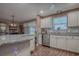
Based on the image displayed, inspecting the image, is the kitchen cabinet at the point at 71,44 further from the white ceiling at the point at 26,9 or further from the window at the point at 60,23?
the white ceiling at the point at 26,9

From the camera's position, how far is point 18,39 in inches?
78.0

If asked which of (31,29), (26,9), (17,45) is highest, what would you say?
(26,9)

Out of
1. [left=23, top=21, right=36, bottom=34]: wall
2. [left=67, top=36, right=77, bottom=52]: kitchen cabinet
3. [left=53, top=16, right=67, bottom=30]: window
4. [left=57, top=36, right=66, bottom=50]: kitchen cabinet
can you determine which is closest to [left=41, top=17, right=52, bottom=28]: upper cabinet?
[left=53, top=16, right=67, bottom=30]: window

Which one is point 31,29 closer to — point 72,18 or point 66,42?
point 66,42

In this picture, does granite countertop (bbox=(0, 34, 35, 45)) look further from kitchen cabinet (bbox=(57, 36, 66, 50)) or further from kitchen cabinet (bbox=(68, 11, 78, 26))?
kitchen cabinet (bbox=(68, 11, 78, 26))

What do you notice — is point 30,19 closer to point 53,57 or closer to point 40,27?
point 40,27

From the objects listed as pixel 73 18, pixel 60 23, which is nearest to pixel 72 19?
pixel 73 18

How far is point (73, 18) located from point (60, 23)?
33 centimetres

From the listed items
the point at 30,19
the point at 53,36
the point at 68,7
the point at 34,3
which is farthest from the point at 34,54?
the point at 68,7

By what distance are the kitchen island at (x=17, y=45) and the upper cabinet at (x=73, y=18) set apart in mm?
816

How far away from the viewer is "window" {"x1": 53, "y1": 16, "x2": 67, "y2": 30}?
6.42 feet

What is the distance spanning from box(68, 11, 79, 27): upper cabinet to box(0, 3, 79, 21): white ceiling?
131 mm

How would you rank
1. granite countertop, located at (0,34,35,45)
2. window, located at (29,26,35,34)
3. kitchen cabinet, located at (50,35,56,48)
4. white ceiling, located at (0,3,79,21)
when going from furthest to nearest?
kitchen cabinet, located at (50,35,56,48)
window, located at (29,26,35,34)
white ceiling, located at (0,3,79,21)
granite countertop, located at (0,34,35,45)

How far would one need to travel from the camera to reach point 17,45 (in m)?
1.97
